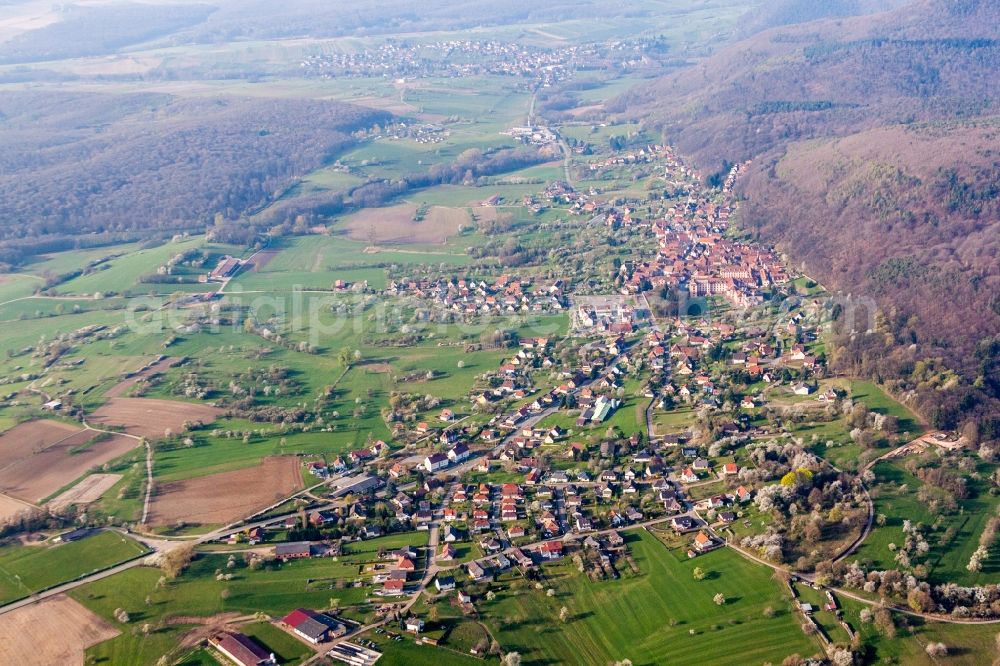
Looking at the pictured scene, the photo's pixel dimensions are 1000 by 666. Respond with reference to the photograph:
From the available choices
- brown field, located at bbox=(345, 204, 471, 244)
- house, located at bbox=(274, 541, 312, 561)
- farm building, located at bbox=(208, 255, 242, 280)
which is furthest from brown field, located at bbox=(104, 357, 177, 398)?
brown field, located at bbox=(345, 204, 471, 244)

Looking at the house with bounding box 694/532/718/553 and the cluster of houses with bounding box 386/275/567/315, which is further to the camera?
the cluster of houses with bounding box 386/275/567/315

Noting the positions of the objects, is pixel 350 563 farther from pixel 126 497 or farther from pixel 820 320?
pixel 820 320

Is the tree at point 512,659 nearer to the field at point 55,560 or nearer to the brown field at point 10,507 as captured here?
the field at point 55,560

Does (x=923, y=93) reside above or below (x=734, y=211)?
above

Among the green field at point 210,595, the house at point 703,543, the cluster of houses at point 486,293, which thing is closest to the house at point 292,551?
the green field at point 210,595

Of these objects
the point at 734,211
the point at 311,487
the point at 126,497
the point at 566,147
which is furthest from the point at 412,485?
the point at 566,147

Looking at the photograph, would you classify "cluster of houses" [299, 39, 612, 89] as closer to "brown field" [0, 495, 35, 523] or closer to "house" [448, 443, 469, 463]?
"house" [448, 443, 469, 463]

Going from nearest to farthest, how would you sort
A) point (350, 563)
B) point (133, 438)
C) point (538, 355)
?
point (350, 563), point (133, 438), point (538, 355)

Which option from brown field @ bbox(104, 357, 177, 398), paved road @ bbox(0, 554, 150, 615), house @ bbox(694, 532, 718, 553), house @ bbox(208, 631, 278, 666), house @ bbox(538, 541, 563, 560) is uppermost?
brown field @ bbox(104, 357, 177, 398)
